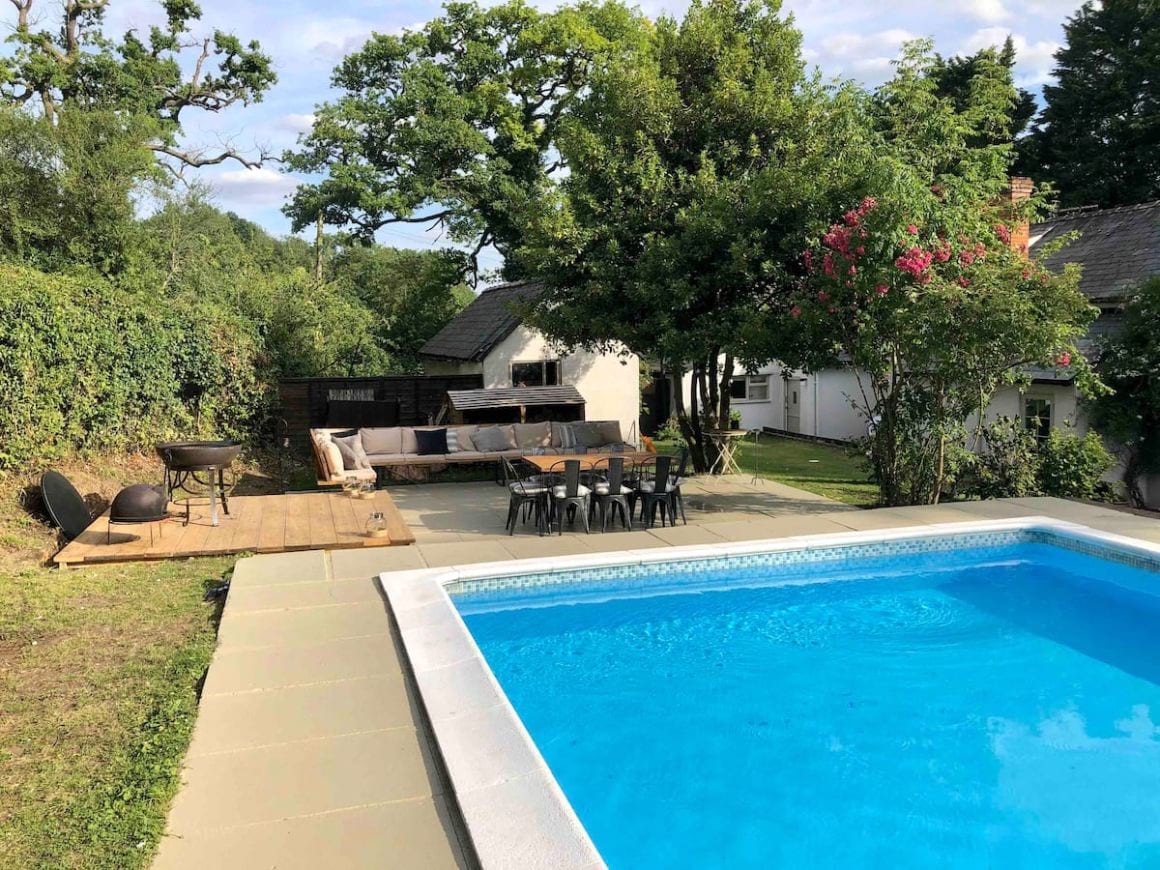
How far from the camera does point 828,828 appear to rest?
15.5 ft

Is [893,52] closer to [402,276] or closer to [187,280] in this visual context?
[187,280]

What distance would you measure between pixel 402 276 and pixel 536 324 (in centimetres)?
2168

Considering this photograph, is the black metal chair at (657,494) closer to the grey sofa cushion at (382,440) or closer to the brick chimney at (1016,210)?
the brick chimney at (1016,210)

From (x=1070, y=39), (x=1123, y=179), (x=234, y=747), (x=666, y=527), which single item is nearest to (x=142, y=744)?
(x=234, y=747)

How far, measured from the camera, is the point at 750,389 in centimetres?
2505

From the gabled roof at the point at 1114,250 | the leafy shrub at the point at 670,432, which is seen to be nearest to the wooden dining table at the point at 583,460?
the leafy shrub at the point at 670,432

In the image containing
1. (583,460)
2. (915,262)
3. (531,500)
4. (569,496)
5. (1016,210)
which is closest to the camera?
(915,262)

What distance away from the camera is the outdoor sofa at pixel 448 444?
13172 millimetres

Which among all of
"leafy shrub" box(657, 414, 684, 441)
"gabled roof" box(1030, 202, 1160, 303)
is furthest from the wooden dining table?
"gabled roof" box(1030, 202, 1160, 303)

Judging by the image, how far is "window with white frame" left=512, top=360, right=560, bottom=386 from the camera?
19.2 metres

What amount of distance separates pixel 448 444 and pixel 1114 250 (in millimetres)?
14268

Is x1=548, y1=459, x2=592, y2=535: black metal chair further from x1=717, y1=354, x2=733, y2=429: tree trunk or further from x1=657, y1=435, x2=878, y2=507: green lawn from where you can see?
x1=717, y1=354, x2=733, y2=429: tree trunk

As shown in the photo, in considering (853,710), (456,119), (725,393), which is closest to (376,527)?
(853,710)

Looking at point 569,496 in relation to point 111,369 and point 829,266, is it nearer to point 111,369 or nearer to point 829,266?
point 829,266
